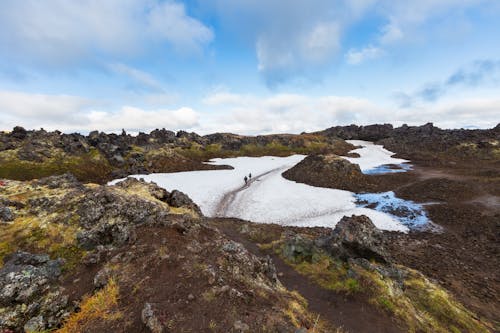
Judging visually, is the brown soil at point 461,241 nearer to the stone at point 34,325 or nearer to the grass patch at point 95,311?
the grass patch at point 95,311

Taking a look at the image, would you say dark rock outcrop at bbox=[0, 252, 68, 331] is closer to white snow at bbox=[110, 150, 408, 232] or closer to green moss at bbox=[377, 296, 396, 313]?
green moss at bbox=[377, 296, 396, 313]

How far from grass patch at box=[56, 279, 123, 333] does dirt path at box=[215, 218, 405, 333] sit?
350 inches

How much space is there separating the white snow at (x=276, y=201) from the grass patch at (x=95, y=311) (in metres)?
23.8

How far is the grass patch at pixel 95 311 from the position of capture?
25.1 ft

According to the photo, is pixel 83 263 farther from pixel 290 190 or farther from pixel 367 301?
pixel 290 190

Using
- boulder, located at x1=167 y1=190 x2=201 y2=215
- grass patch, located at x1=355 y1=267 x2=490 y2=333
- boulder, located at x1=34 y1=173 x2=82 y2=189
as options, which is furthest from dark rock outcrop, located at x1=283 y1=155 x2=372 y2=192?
boulder, located at x1=34 y1=173 x2=82 y2=189

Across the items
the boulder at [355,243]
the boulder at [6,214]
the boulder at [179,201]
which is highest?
the boulder at [6,214]

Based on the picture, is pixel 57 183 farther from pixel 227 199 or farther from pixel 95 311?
pixel 227 199

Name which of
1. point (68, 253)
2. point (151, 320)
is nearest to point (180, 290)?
point (151, 320)

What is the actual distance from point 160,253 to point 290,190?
34.8 metres

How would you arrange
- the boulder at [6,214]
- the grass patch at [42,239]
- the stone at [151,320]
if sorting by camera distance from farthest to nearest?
the boulder at [6,214] → the grass patch at [42,239] → the stone at [151,320]

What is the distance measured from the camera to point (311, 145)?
4385 inches

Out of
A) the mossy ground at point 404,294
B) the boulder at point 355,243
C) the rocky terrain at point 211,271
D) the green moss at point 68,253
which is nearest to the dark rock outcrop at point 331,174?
the rocky terrain at point 211,271

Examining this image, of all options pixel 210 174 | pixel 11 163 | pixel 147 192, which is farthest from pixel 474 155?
pixel 11 163
